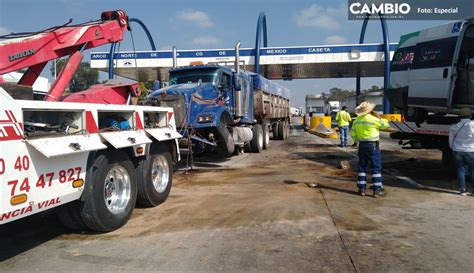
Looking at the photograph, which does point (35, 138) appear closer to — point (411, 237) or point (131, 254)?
point (131, 254)

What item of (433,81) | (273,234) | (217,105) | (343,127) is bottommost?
→ (273,234)

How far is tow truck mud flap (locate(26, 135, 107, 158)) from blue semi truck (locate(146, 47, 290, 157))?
425 centimetres

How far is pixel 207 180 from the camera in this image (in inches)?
386

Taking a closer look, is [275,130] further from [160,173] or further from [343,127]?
[160,173]

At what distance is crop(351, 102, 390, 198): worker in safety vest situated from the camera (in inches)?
299

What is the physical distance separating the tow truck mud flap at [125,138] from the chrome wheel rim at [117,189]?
13.9 inches

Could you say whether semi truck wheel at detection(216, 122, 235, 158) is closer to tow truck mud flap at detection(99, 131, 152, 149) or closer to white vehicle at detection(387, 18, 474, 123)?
white vehicle at detection(387, 18, 474, 123)

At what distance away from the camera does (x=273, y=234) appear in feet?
17.4

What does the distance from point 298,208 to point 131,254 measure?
285 cm

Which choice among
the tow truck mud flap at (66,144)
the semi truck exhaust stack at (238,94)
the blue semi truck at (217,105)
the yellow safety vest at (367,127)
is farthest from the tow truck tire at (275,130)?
the tow truck mud flap at (66,144)

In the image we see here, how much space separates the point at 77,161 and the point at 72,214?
0.82 m

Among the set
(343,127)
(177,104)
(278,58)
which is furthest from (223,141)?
(278,58)

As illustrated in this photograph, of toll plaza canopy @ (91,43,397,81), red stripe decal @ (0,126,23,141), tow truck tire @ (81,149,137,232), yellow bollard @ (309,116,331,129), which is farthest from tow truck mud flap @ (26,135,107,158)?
toll plaza canopy @ (91,43,397,81)

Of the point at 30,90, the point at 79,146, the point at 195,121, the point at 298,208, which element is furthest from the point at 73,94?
the point at 195,121
